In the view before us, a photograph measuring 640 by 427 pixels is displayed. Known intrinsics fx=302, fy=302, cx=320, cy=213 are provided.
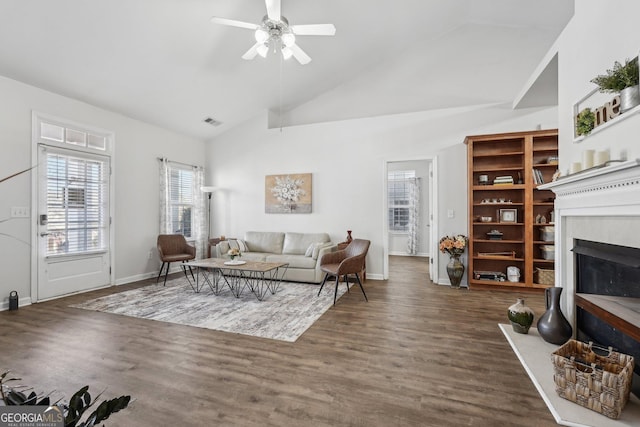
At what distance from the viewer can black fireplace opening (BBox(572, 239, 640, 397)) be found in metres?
1.97

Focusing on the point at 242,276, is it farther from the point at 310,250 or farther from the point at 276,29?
the point at 276,29

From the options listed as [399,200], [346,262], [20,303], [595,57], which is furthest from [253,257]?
[595,57]

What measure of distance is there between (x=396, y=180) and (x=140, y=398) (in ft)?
25.3

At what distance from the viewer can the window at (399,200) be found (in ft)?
27.7

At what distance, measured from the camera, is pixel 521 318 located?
111 inches

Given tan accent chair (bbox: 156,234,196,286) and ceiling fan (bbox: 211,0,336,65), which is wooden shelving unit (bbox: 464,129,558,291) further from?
tan accent chair (bbox: 156,234,196,286)

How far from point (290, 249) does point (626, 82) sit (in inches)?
190

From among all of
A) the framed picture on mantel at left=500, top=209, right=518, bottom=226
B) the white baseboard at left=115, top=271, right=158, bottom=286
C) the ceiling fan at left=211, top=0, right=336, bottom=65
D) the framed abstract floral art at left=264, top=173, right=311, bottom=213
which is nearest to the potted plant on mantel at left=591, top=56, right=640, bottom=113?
the ceiling fan at left=211, top=0, right=336, bottom=65

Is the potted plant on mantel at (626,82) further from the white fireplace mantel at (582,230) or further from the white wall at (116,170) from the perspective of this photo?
the white wall at (116,170)

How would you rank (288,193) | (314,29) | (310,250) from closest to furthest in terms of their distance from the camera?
(314,29)
(310,250)
(288,193)

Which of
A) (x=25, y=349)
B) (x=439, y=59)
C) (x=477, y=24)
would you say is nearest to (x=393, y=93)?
(x=439, y=59)

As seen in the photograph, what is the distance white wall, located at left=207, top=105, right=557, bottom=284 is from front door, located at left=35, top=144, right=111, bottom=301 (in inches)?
90.1

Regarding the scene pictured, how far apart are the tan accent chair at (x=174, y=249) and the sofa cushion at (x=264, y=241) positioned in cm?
106

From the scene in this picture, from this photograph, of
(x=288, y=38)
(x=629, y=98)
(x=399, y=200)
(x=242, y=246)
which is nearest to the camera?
(x=629, y=98)
